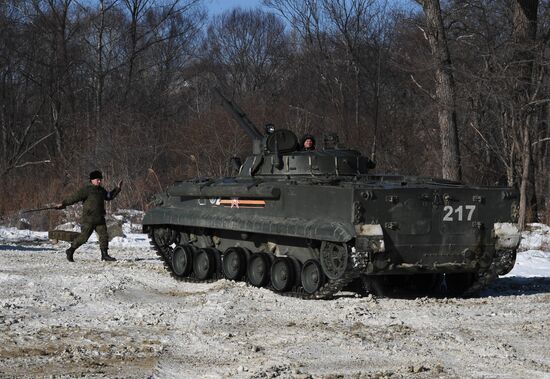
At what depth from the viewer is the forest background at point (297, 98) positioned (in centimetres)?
2159

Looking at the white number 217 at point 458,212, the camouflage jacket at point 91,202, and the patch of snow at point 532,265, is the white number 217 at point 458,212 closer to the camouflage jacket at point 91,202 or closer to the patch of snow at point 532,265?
the patch of snow at point 532,265

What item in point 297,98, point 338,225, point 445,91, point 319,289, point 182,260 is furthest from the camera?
point 297,98

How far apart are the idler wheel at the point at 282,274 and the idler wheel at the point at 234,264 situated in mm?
937

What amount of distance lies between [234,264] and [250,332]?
184 inches

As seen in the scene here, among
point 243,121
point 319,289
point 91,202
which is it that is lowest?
point 319,289

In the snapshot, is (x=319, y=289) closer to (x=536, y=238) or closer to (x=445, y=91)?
(x=536, y=238)

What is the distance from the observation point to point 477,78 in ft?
67.1

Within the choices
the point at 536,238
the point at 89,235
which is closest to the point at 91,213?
the point at 89,235

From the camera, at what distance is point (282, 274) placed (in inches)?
498

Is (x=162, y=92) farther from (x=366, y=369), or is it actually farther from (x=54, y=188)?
(x=366, y=369)

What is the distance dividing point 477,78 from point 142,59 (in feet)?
91.4

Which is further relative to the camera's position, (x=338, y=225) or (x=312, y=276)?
(x=312, y=276)

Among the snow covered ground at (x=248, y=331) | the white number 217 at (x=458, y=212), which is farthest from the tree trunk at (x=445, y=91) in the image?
the white number 217 at (x=458, y=212)

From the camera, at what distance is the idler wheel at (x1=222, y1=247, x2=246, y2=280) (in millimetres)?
13727
